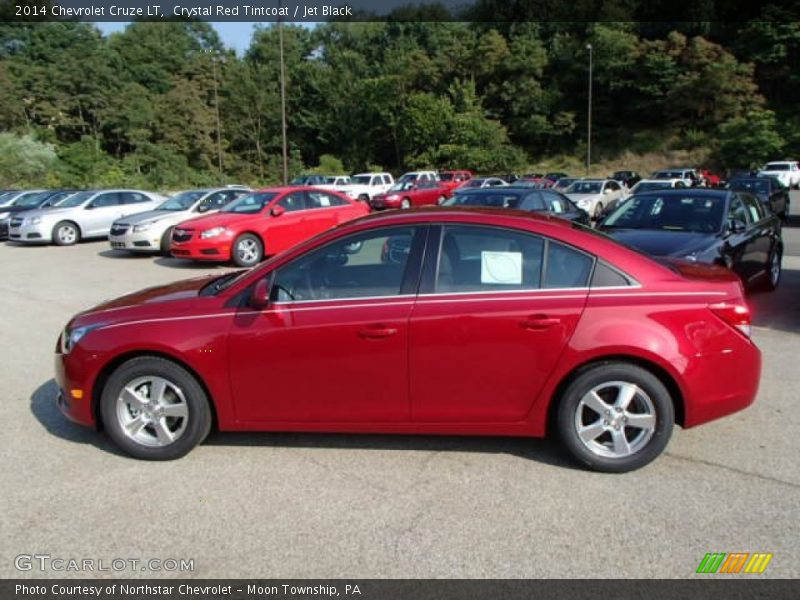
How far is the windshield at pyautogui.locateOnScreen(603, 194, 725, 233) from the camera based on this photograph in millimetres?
8250

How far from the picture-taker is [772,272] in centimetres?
977

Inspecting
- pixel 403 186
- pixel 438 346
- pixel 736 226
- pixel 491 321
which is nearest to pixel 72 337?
pixel 438 346

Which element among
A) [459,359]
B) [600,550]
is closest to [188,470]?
[459,359]

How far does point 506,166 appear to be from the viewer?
6181cm

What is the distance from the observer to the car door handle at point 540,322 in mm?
3895

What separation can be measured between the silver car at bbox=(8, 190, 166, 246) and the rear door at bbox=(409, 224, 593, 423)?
16605 millimetres

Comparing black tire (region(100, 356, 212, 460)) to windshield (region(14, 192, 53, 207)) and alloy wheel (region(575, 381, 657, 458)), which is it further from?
windshield (region(14, 192, 53, 207))

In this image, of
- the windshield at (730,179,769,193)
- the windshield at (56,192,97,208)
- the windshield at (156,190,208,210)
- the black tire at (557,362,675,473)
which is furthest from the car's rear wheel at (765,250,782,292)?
the windshield at (56,192,97,208)

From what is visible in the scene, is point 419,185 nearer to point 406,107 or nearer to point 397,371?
point 397,371

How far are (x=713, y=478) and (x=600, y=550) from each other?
1174mm

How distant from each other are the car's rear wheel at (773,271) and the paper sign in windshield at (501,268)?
7.09 metres

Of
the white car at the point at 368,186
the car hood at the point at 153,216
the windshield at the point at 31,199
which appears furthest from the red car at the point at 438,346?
the white car at the point at 368,186

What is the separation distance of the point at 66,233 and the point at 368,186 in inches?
772
